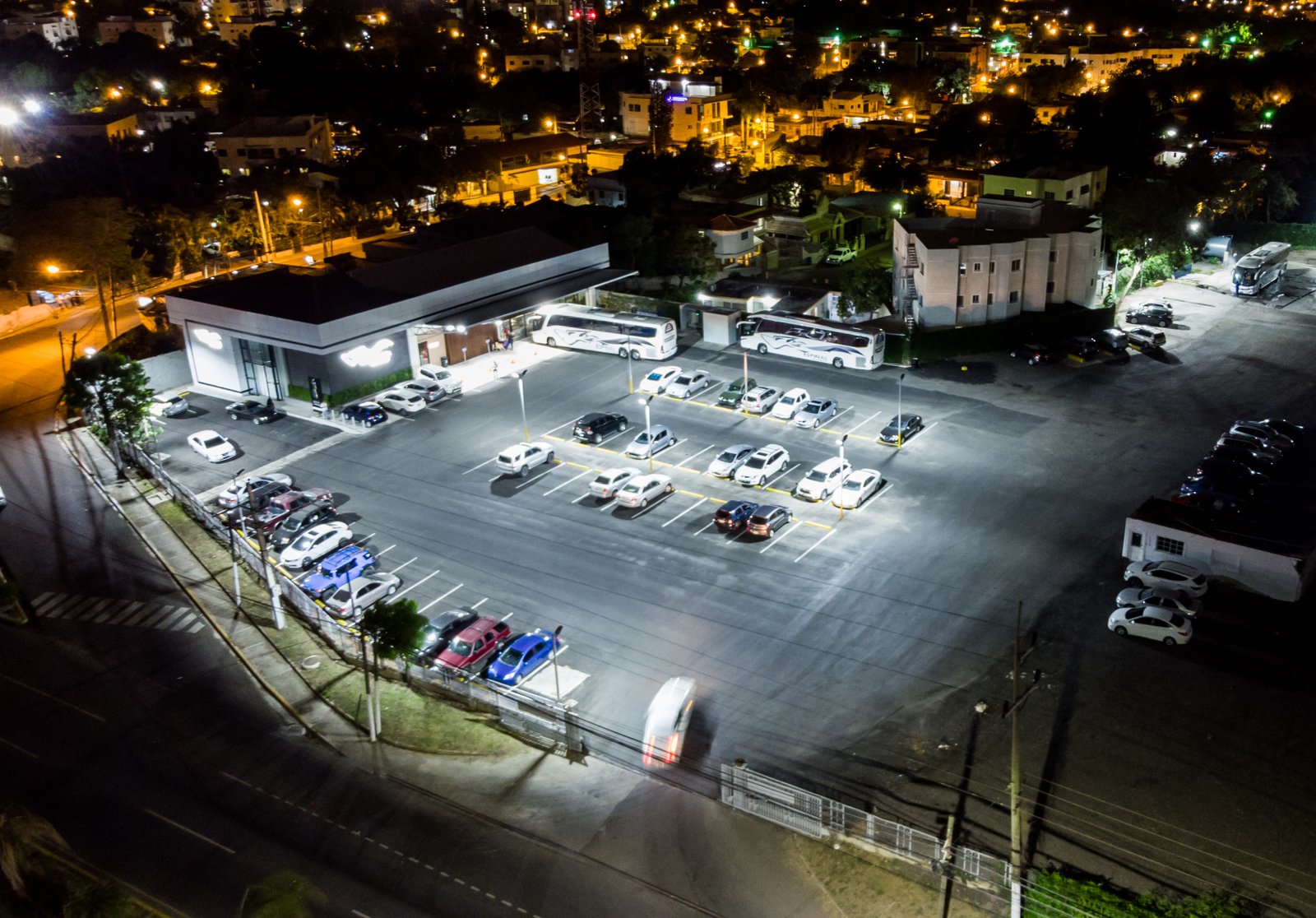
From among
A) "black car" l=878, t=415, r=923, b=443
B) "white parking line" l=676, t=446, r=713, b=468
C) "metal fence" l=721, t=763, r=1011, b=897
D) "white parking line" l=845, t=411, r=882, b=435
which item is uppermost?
"black car" l=878, t=415, r=923, b=443

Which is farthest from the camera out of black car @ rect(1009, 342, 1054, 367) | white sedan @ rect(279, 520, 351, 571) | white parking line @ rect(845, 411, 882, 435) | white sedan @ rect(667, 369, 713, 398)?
black car @ rect(1009, 342, 1054, 367)

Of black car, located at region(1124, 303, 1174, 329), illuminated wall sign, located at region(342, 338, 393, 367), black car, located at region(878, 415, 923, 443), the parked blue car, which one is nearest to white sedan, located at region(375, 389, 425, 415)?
illuminated wall sign, located at region(342, 338, 393, 367)

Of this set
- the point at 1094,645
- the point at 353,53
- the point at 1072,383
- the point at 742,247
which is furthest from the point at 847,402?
the point at 353,53

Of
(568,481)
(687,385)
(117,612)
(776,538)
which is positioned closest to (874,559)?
(776,538)

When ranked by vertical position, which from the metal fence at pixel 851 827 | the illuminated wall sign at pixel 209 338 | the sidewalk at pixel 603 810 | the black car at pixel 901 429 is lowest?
the sidewalk at pixel 603 810

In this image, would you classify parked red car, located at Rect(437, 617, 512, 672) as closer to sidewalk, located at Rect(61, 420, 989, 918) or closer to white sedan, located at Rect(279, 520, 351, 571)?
sidewalk, located at Rect(61, 420, 989, 918)

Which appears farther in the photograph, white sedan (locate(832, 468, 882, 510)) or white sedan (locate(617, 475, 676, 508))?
white sedan (locate(617, 475, 676, 508))

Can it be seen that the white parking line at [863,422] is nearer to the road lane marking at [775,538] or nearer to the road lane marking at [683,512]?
the road lane marking at [683,512]

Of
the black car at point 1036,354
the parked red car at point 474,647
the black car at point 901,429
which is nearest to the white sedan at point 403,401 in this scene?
the parked red car at point 474,647
